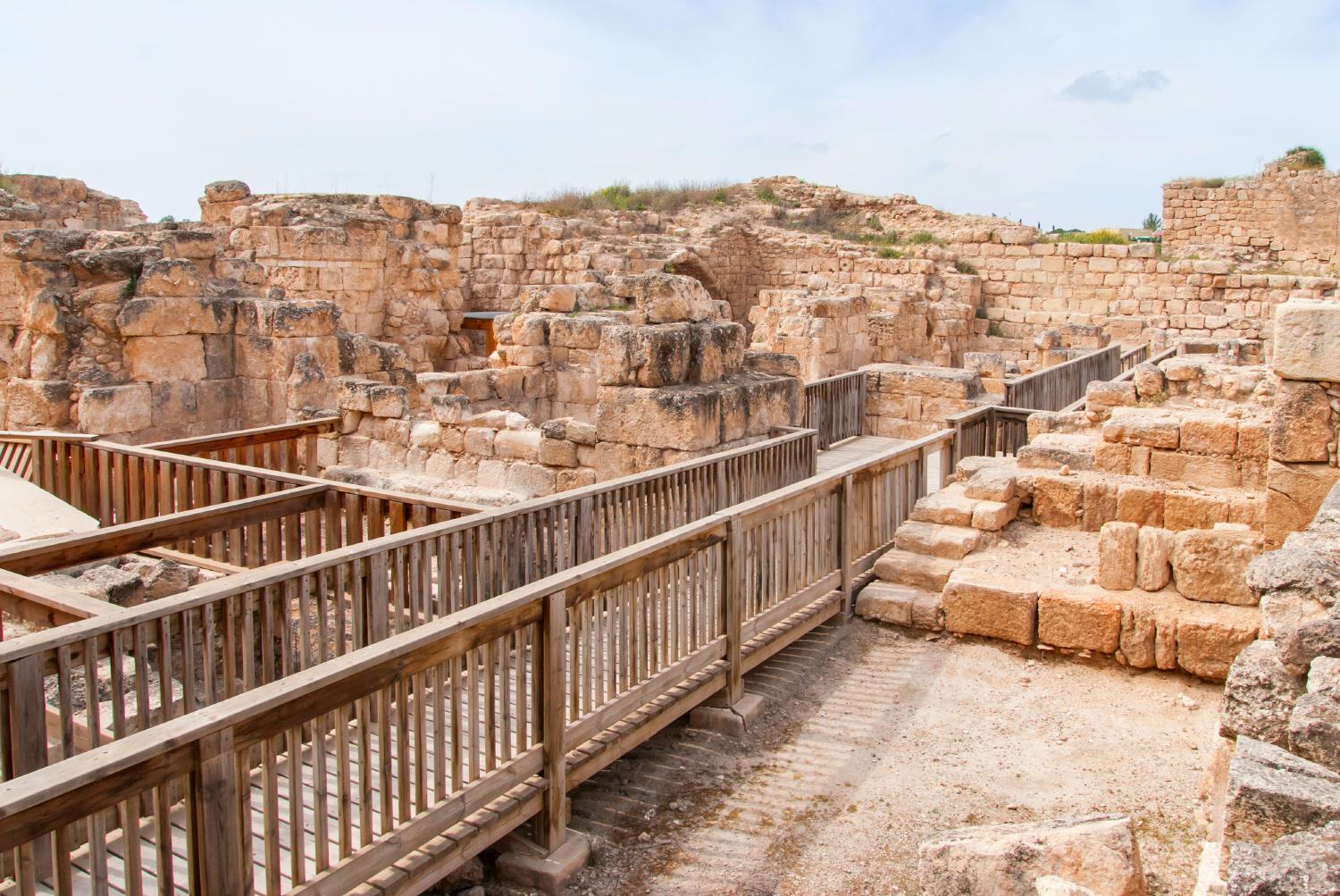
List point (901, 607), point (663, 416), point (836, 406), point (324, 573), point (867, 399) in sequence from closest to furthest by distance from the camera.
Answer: point (324, 573)
point (901, 607)
point (663, 416)
point (836, 406)
point (867, 399)

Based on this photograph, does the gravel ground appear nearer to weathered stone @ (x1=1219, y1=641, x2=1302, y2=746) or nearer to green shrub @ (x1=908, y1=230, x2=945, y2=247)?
weathered stone @ (x1=1219, y1=641, x2=1302, y2=746)

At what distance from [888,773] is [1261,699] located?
1.62m

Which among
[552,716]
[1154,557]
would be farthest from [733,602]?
[1154,557]

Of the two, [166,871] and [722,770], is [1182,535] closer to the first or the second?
[722,770]

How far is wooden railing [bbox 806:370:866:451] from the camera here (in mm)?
12148

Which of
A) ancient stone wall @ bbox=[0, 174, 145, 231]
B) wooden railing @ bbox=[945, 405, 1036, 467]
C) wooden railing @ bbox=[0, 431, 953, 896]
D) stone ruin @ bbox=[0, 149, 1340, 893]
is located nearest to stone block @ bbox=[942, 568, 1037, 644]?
stone ruin @ bbox=[0, 149, 1340, 893]

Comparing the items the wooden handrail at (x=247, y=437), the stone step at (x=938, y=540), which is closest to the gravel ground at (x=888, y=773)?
the stone step at (x=938, y=540)

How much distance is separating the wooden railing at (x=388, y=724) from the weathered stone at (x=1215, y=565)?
1990 millimetres

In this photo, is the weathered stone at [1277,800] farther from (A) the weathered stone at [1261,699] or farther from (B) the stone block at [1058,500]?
(B) the stone block at [1058,500]

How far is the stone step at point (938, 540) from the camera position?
20.9 ft

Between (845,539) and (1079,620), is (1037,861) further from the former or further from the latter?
(845,539)

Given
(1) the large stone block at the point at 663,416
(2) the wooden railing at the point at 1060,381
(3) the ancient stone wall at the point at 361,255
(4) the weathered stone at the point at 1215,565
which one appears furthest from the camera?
(3) the ancient stone wall at the point at 361,255

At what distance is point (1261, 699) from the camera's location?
3006 millimetres

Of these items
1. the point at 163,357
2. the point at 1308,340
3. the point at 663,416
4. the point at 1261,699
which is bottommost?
the point at 1261,699
